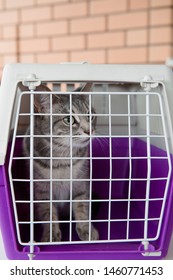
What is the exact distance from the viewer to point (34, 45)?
6.49 feet

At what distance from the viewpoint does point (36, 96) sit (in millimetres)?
852

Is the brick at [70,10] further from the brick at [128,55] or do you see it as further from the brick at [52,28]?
the brick at [128,55]

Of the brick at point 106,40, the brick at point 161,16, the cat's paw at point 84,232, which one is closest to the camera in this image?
the cat's paw at point 84,232

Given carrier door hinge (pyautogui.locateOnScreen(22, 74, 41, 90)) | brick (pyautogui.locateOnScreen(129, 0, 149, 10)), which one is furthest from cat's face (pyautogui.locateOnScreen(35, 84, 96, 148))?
brick (pyautogui.locateOnScreen(129, 0, 149, 10))

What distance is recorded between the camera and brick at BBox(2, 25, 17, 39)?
1993 millimetres

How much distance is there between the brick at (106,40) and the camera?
1.84 m

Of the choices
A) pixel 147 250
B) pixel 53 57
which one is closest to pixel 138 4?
pixel 53 57

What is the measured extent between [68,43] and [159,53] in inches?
21.9

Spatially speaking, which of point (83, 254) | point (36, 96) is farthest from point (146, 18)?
point (83, 254)

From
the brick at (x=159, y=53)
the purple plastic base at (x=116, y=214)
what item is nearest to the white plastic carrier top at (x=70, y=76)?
→ the purple plastic base at (x=116, y=214)

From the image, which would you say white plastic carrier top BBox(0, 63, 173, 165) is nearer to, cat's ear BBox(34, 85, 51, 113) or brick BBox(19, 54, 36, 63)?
cat's ear BBox(34, 85, 51, 113)

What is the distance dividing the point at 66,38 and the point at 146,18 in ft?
1.62

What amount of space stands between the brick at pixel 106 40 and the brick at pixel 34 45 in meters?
0.29

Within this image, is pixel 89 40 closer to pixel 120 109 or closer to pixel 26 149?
pixel 120 109
